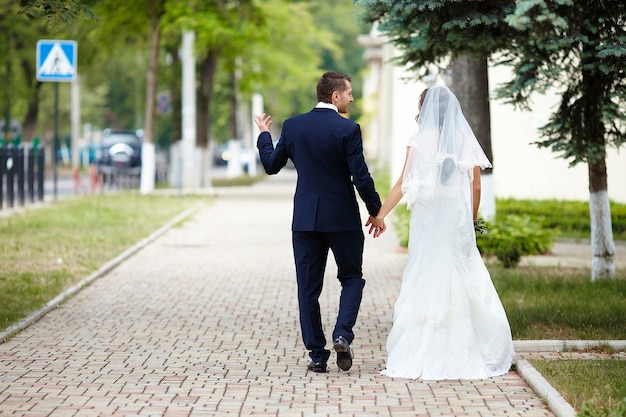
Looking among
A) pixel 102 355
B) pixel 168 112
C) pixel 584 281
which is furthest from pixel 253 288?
pixel 168 112

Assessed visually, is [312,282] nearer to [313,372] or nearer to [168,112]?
[313,372]

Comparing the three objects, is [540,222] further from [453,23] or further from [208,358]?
[208,358]

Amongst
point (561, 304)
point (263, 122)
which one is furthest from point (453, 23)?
point (561, 304)

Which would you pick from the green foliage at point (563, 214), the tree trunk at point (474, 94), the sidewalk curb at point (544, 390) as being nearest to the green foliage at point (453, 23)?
the sidewalk curb at point (544, 390)

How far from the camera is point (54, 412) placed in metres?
6.75

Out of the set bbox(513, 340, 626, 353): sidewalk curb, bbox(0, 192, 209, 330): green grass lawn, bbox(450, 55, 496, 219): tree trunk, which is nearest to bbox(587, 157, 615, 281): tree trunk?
bbox(450, 55, 496, 219): tree trunk

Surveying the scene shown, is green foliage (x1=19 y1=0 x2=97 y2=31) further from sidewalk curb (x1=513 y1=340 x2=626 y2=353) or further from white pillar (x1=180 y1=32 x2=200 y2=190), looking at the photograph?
white pillar (x1=180 y1=32 x2=200 y2=190)

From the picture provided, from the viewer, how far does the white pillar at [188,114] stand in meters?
33.1

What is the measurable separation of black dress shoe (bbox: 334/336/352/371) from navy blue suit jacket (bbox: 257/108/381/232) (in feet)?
2.33

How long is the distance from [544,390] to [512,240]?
9.02m

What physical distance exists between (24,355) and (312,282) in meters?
2.20

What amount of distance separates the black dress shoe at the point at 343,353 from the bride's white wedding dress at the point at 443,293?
25 centimetres

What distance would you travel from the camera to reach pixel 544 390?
282 inches

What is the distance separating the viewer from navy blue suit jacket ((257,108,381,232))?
788 cm
